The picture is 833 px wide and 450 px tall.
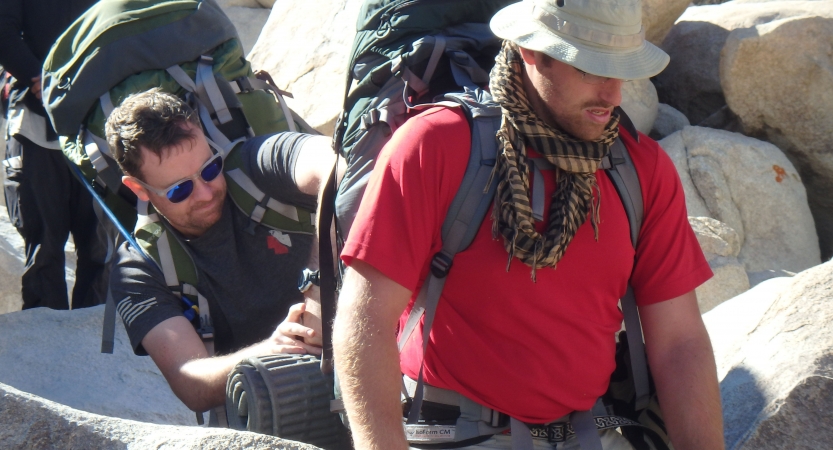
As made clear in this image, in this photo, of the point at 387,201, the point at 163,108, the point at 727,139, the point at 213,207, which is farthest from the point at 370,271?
the point at 727,139

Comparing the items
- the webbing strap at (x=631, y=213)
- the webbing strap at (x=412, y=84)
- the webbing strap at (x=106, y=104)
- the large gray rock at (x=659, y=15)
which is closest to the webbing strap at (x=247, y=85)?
the webbing strap at (x=106, y=104)

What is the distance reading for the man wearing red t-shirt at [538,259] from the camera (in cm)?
234

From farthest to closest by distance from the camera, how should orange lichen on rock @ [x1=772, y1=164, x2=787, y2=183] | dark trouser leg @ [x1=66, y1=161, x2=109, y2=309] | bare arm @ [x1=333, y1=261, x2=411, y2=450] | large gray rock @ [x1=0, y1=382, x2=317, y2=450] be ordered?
orange lichen on rock @ [x1=772, y1=164, x2=787, y2=183] → dark trouser leg @ [x1=66, y1=161, x2=109, y2=309] → bare arm @ [x1=333, y1=261, x2=411, y2=450] → large gray rock @ [x1=0, y1=382, x2=317, y2=450]

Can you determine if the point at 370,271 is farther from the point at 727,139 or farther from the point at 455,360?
the point at 727,139

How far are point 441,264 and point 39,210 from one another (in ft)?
12.9

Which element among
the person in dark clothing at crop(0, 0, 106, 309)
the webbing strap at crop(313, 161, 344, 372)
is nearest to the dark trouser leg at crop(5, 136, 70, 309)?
the person in dark clothing at crop(0, 0, 106, 309)

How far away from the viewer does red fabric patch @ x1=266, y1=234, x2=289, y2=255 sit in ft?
12.1

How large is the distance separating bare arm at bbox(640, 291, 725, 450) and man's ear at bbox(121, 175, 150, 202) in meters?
2.12

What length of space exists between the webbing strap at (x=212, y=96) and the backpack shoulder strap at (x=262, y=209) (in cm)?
38

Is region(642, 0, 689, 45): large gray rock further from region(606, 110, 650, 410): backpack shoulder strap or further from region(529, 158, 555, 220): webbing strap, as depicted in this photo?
region(529, 158, 555, 220): webbing strap

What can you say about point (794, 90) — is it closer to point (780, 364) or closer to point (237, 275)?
point (780, 364)

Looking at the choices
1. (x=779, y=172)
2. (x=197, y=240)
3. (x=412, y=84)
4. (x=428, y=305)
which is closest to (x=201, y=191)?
(x=197, y=240)

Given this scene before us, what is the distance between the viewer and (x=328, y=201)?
2.85 m

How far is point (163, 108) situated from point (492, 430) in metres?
1.97
